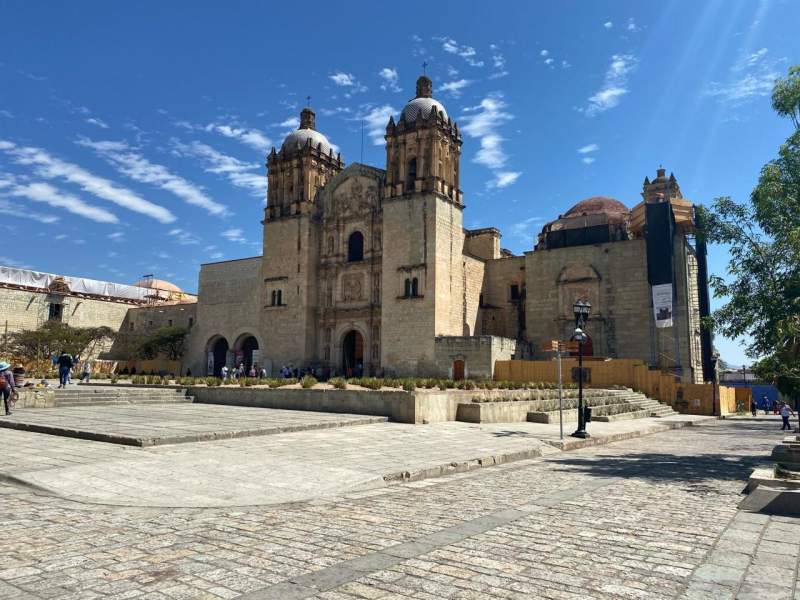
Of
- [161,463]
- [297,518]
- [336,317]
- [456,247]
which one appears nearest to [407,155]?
[456,247]

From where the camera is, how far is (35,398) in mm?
16703

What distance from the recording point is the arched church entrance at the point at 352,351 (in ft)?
121

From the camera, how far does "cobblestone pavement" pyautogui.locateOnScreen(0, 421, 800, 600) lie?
149 inches

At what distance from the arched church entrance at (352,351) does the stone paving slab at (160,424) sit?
19.8m

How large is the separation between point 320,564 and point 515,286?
35571mm

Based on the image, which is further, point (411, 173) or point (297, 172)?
point (297, 172)

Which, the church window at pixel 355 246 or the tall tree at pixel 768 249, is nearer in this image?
the tall tree at pixel 768 249

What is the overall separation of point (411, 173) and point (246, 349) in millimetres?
17176

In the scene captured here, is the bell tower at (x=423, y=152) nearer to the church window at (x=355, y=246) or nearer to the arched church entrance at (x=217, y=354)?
the church window at (x=355, y=246)

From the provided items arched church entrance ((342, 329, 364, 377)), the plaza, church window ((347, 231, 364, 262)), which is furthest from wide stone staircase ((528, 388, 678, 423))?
church window ((347, 231, 364, 262))

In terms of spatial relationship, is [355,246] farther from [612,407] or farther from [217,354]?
[612,407]

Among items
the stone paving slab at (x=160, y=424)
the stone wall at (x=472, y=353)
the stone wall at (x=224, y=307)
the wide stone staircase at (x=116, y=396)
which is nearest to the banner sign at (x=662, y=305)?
the stone wall at (x=472, y=353)

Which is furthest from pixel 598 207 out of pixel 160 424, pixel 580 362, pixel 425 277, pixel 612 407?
pixel 160 424

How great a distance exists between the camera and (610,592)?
3758 millimetres
